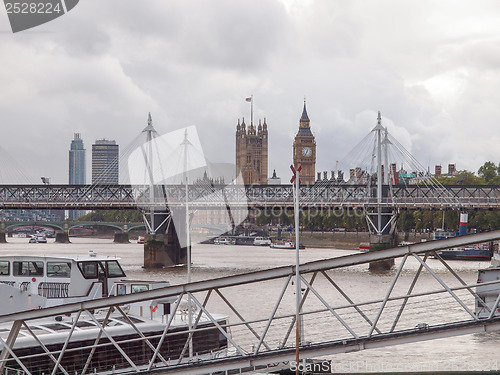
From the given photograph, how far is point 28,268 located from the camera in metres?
24.5

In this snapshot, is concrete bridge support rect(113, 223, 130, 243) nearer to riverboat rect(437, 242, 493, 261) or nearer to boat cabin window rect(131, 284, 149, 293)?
riverboat rect(437, 242, 493, 261)

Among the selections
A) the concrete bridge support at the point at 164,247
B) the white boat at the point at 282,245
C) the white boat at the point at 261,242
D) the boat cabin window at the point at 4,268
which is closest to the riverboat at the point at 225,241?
the white boat at the point at 261,242

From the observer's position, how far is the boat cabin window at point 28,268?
24375 mm

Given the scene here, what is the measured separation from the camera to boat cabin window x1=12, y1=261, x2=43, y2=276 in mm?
24375

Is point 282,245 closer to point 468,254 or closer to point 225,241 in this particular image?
point 225,241

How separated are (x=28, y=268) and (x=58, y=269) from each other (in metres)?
1.10

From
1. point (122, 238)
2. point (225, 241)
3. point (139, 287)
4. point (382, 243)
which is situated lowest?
point (225, 241)

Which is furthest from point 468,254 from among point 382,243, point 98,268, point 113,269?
point 98,268

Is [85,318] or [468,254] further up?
[85,318]

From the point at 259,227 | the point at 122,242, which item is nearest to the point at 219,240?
the point at 122,242

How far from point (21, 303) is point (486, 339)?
1985 centimetres

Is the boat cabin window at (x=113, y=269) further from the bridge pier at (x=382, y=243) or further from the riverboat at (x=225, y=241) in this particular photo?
the riverboat at (x=225, y=241)

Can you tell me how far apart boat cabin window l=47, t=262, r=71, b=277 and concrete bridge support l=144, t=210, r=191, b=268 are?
157 feet

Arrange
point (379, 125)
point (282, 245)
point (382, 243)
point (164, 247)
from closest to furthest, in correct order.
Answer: point (382, 243)
point (164, 247)
point (379, 125)
point (282, 245)
